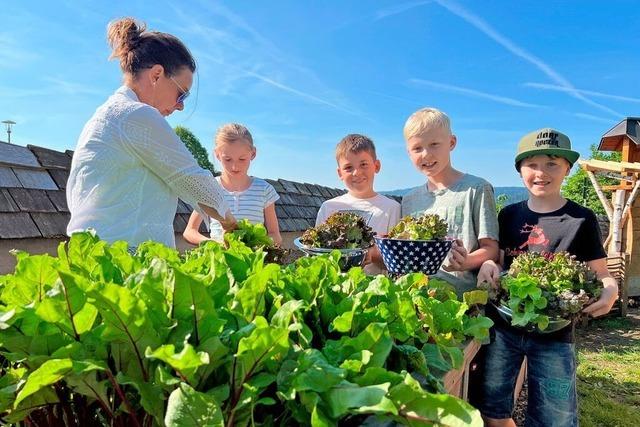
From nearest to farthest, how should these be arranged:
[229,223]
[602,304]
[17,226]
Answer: [602,304], [229,223], [17,226]

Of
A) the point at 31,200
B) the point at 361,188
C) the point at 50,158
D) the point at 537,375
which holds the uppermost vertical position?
the point at 50,158

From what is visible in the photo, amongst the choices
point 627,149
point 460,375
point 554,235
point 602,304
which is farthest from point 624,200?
point 460,375

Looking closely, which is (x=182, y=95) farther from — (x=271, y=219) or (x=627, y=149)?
(x=627, y=149)

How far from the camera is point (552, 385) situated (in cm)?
193

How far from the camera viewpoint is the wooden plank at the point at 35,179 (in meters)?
3.33

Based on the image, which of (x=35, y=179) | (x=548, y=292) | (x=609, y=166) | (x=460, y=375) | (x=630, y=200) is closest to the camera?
(x=460, y=375)

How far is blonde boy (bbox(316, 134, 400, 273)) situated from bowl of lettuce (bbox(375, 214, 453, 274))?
72cm

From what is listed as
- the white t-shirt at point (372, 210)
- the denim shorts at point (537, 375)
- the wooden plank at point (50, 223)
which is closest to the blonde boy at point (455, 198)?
the white t-shirt at point (372, 210)

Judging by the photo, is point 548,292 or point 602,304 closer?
point 548,292

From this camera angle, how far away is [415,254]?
141 centimetres

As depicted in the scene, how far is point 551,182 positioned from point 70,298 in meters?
2.06

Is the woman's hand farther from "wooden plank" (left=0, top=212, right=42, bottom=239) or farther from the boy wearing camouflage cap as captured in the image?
"wooden plank" (left=0, top=212, right=42, bottom=239)

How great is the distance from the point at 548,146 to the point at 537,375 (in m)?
1.02

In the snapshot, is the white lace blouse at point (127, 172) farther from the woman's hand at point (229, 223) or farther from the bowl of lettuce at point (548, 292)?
the bowl of lettuce at point (548, 292)
